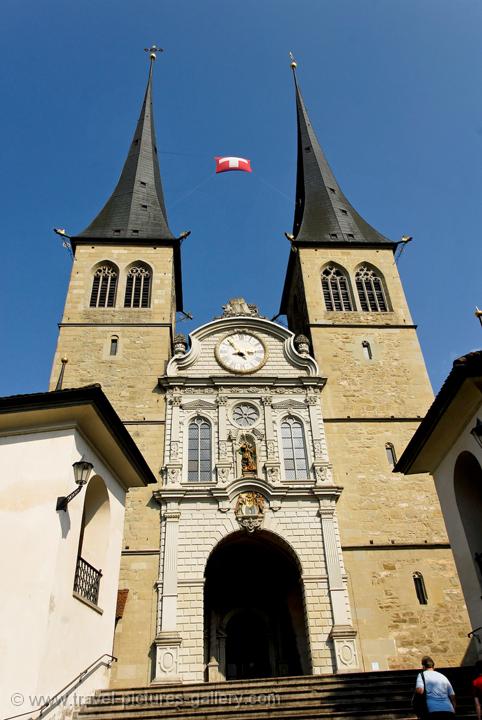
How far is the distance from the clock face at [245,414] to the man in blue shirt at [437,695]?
11.1 meters

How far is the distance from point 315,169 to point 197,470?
1738 centimetres

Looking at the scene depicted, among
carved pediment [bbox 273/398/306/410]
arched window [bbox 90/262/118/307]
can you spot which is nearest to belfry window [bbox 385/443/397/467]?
carved pediment [bbox 273/398/306/410]

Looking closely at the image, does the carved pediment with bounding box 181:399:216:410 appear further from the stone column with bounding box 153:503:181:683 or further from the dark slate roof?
the dark slate roof

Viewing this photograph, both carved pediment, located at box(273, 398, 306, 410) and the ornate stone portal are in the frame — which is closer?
the ornate stone portal

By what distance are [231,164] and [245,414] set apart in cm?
1217

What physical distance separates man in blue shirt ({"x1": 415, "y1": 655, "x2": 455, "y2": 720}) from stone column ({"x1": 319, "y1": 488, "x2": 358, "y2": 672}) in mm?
8261

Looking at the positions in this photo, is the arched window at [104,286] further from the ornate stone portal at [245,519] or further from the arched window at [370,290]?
the arched window at [370,290]

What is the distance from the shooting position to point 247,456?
14922mm

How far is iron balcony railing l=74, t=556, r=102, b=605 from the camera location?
7425 millimetres

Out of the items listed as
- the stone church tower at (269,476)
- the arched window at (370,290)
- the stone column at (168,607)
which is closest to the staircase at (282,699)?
the stone column at (168,607)

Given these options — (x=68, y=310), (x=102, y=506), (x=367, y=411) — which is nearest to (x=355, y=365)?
(x=367, y=411)

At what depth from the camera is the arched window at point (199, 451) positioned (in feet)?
48.7

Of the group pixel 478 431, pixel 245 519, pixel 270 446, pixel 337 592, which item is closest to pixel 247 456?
pixel 270 446

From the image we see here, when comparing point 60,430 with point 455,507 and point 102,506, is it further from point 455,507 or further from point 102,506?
point 455,507
